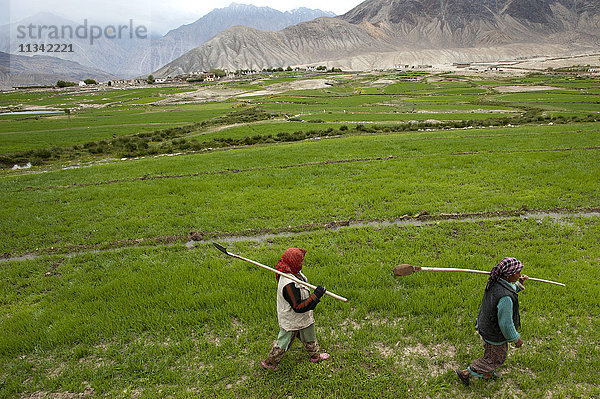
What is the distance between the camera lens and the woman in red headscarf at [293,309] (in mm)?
5031

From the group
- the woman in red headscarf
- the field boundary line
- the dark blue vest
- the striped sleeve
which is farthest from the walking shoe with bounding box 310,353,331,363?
the field boundary line

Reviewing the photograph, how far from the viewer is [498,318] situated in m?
4.75

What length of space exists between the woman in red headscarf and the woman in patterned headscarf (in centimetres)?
255

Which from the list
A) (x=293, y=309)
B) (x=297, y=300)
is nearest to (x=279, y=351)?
(x=293, y=309)

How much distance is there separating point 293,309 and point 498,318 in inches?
122

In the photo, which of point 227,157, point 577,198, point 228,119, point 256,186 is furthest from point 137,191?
point 228,119

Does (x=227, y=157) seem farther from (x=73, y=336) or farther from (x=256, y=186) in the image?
(x=73, y=336)

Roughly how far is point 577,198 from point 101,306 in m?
16.9

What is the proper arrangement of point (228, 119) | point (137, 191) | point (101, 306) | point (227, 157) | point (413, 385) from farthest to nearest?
point (228, 119) < point (227, 157) < point (137, 191) < point (101, 306) < point (413, 385)

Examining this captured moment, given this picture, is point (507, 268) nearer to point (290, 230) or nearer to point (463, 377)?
point (463, 377)

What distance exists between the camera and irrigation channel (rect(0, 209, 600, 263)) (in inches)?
430

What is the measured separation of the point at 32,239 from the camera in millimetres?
11820

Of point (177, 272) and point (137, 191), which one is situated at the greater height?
point (137, 191)

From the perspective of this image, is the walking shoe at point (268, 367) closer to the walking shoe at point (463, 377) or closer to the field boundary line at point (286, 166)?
the walking shoe at point (463, 377)
